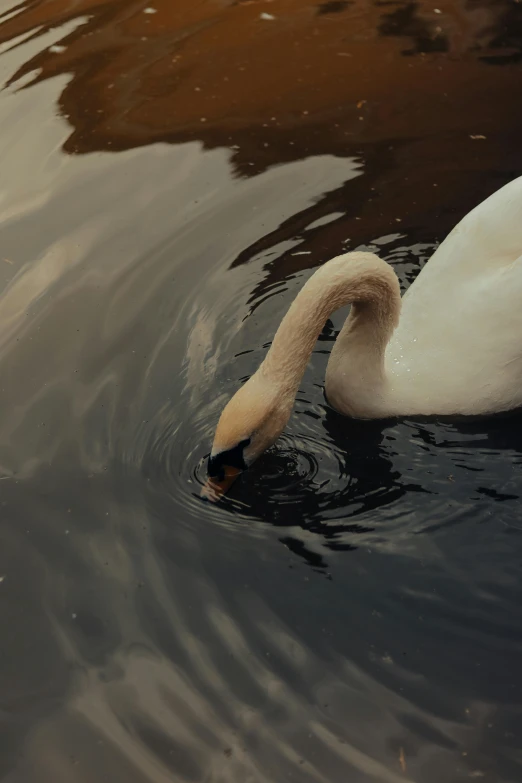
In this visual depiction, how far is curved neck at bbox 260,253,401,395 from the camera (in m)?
4.65

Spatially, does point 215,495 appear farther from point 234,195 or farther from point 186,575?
point 234,195

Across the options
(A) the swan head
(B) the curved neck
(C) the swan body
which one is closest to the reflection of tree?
(C) the swan body

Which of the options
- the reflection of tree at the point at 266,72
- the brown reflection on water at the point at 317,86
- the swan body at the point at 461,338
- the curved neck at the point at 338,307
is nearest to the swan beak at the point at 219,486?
the curved neck at the point at 338,307

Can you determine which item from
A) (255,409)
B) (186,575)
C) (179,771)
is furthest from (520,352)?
(179,771)

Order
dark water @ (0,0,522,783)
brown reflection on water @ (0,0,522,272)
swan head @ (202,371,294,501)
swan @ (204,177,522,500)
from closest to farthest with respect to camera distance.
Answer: dark water @ (0,0,522,783) → swan head @ (202,371,294,501) → swan @ (204,177,522,500) → brown reflection on water @ (0,0,522,272)

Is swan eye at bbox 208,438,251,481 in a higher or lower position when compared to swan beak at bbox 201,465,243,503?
higher

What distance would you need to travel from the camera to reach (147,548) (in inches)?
178

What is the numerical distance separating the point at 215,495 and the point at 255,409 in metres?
0.48

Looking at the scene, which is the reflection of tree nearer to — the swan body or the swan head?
the swan body

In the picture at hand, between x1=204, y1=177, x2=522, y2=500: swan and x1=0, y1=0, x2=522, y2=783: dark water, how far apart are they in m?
0.20

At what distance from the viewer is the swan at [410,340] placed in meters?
4.64

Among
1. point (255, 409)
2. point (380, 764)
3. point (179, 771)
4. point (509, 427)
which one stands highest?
point (255, 409)

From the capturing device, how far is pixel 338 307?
489 cm

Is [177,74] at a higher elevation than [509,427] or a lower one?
higher
